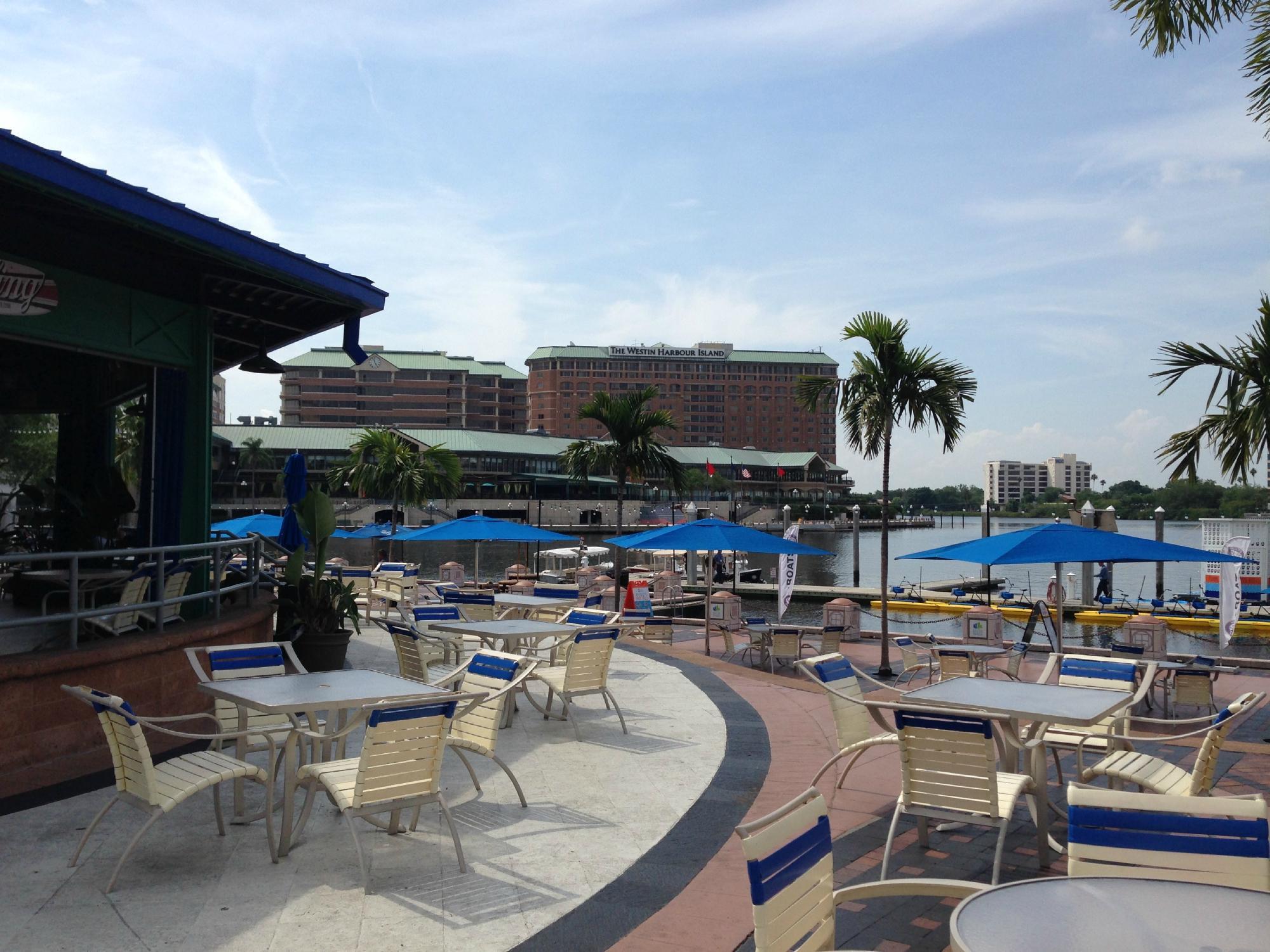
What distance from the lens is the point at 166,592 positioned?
9531 millimetres

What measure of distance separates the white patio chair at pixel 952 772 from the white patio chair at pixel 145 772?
138 inches

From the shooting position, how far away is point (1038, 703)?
6215mm

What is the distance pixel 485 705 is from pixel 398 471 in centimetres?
2770

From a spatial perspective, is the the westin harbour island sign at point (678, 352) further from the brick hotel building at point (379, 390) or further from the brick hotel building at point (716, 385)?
the brick hotel building at point (379, 390)

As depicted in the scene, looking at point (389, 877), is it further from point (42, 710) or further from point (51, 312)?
point (51, 312)

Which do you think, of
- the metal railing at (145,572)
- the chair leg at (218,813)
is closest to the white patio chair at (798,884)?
the chair leg at (218,813)

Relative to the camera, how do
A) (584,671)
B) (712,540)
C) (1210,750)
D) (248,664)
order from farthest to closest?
(712,540)
(584,671)
(248,664)
(1210,750)

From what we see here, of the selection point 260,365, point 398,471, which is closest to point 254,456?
point 398,471

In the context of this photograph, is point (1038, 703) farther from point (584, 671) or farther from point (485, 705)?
point (584, 671)

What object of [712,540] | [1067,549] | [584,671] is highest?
[1067,549]

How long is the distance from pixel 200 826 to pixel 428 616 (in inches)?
190

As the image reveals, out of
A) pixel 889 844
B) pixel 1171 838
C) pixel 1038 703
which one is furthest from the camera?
pixel 1038 703

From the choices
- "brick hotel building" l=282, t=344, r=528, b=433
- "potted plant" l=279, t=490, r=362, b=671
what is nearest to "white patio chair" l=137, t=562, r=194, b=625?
"potted plant" l=279, t=490, r=362, b=671

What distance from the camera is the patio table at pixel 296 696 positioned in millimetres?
5516
